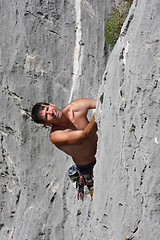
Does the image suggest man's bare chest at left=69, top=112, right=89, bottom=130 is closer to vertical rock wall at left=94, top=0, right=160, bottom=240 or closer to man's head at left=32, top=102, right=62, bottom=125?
man's head at left=32, top=102, right=62, bottom=125

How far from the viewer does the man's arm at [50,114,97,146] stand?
4180 mm

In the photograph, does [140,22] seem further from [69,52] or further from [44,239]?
[44,239]

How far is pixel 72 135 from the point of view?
4.46 metres

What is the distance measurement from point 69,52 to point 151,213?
4.33 metres

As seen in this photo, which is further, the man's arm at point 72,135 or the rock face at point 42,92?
the rock face at point 42,92

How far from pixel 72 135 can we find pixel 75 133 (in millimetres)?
44

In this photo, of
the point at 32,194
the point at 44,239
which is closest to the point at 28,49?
the point at 32,194

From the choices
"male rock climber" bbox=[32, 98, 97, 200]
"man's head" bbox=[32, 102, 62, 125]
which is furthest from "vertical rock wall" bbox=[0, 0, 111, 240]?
"man's head" bbox=[32, 102, 62, 125]

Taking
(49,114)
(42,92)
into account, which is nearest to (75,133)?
(49,114)

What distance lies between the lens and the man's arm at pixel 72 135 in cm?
418

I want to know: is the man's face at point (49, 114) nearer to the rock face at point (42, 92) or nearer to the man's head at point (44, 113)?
the man's head at point (44, 113)

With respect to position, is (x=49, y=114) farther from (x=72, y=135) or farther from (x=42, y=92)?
(x=42, y=92)

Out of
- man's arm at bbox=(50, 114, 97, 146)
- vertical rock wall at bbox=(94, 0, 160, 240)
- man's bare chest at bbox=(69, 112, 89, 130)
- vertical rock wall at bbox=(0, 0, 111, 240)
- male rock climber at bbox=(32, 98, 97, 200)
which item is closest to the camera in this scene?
vertical rock wall at bbox=(94, 0, 160, 240)

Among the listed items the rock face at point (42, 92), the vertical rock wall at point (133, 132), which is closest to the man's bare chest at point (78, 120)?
the rock face at point (42, 92)
